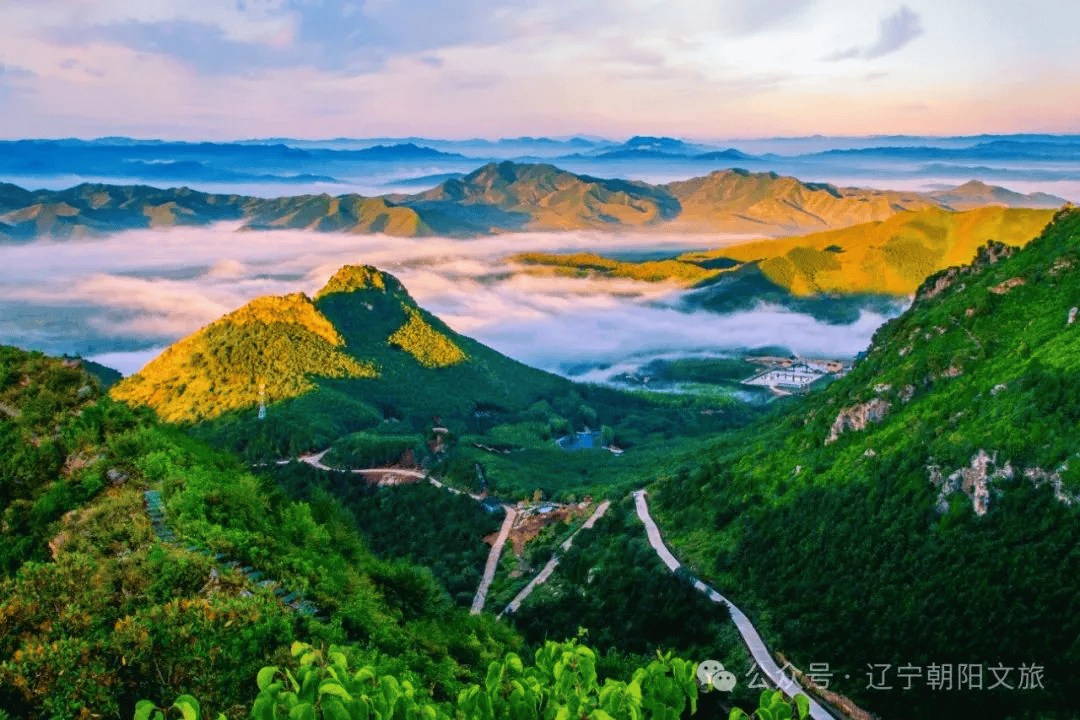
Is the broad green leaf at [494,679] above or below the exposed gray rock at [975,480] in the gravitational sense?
above

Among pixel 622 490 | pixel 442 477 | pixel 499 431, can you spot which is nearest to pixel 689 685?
pixel 622 490

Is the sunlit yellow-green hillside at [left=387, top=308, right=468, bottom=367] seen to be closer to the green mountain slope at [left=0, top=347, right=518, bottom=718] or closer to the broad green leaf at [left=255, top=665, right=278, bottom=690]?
the green mountain slope at [left=0, top=347, right=518, bottom=718]

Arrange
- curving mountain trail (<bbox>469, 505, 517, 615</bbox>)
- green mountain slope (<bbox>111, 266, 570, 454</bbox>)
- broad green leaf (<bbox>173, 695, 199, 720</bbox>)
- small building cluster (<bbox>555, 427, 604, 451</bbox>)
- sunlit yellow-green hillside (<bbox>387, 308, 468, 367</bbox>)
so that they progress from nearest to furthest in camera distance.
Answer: broad green leaf (<bbox>173, 695, 199, 720</bbox>)
curving mountain trail (<bbox>469, 505, 517, 615</bbox>)
green mountain slope (<bbox>111, 266, 570, 454</bbox>)
small building cluster (<bbox>555, 427, 604, 451</bbox>)
sunlit yellow-green hillside (<bbox>387, 308, 468, 367</bbox>)

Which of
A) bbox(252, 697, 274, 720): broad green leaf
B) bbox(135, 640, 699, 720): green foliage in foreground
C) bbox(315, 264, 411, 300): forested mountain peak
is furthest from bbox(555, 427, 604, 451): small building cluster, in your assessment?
bbox(252, 697, 274, 720): broad green leaf

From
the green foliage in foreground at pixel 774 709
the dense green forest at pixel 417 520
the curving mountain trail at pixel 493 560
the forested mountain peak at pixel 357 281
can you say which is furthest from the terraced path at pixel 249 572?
the forested mountain peak at pixel 357 281

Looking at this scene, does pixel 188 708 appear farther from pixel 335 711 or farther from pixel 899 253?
pixel 899 253

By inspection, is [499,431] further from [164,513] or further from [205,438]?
[164,513]

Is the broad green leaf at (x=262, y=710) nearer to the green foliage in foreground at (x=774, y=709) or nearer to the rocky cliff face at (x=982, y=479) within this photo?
the green foliage in foreground at (x=774, y=709)
